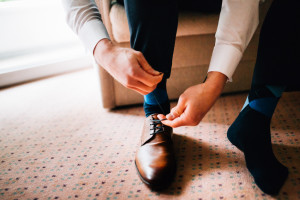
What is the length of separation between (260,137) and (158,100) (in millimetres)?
292

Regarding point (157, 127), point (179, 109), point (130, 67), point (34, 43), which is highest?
point (130, 67)

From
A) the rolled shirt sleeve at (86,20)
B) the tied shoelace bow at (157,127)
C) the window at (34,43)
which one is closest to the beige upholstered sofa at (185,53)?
the rolled shirt sleeve at (86,20)

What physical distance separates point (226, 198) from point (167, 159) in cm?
16

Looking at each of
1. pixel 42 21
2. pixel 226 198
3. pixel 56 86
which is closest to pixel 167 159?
pixel 226 198

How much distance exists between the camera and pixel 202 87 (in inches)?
20.9

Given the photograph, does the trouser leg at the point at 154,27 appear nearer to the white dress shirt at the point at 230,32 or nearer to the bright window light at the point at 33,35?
the white dress shirt at the point at 230,32

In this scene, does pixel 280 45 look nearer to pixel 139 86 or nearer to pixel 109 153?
pixel 139 86

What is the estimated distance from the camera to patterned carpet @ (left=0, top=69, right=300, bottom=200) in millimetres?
580

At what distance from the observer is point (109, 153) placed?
2.44 feet

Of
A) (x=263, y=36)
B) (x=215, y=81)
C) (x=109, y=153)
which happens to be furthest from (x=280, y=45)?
(x=109, y=153)

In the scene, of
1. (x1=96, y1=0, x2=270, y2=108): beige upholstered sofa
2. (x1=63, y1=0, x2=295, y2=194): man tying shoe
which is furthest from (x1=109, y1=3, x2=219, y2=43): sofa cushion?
(x1=63, y1=0, x2=295, y2=194): man tying shoe

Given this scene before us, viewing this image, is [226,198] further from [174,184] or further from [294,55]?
[294,55]

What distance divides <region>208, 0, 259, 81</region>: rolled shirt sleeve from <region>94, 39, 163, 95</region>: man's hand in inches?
6.0

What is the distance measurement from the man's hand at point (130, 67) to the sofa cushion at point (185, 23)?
1.08ft
